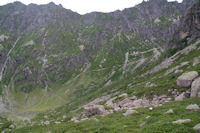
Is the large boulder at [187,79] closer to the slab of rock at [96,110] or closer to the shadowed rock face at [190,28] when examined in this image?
the slab of rock at [96,110]

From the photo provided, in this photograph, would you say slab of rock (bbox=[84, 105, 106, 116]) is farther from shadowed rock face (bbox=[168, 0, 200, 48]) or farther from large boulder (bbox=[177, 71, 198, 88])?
shadowed rock face (bbox=[168, 0, 200, 48])

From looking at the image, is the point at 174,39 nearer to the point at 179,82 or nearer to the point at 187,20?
the point at 187,20

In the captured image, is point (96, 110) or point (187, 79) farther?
point (96, 110)

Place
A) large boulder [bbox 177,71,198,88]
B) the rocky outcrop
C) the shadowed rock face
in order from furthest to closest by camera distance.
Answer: the shadowed rock face → the rocky outcrop → large boulder [bbox 177,71,198,88]

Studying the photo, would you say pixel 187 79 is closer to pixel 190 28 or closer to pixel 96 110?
pixel 96 110

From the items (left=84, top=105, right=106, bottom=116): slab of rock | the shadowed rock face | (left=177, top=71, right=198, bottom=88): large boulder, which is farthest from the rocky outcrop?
the shadowed rock face

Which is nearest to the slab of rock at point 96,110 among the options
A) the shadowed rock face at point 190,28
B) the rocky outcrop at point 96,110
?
the rocky outcrop at point 96,110

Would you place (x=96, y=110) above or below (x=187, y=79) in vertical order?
below

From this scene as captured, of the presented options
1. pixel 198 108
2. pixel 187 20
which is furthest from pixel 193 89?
pixel 187 20

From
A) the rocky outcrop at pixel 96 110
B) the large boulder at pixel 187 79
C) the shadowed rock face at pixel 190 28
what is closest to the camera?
the large boulder at pixel 187 79

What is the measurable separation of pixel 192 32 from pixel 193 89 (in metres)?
116

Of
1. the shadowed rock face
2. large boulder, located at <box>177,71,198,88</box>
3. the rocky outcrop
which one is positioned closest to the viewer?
large boulder, located at <box>177,71,198,88</box>

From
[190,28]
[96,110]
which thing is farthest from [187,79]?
[190,28]

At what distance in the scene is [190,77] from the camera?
114 feet
